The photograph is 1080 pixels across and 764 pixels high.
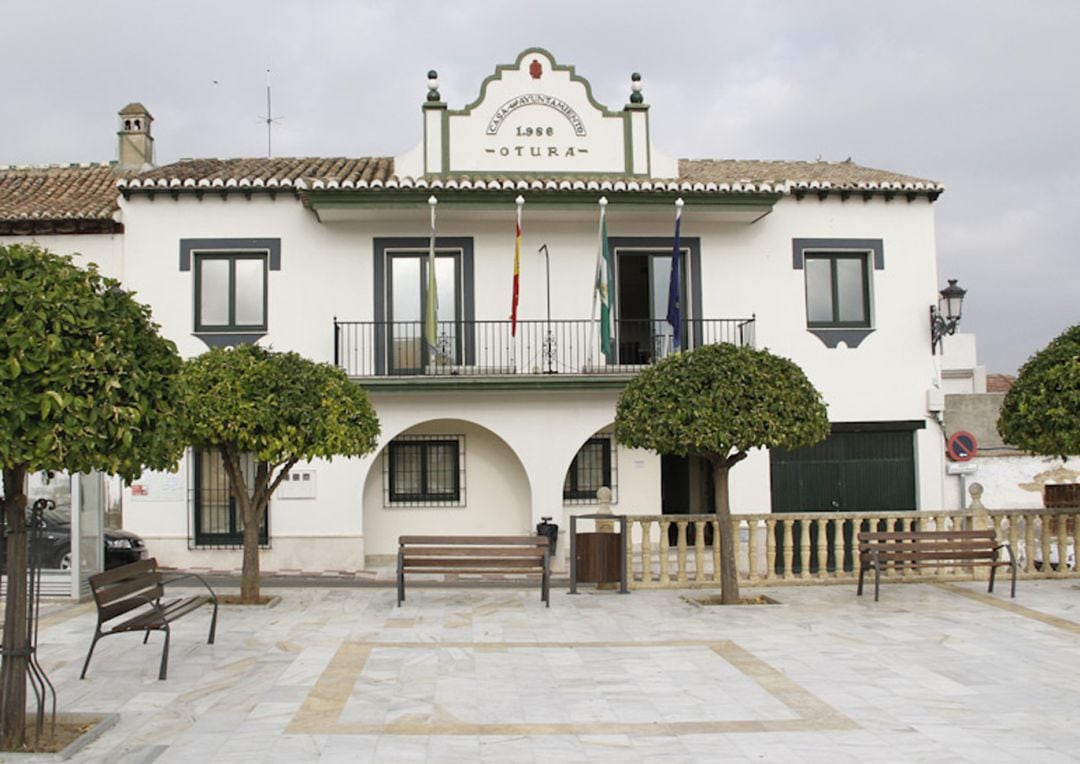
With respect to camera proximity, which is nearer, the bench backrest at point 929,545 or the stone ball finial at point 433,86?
the bench backrest at point 929,545

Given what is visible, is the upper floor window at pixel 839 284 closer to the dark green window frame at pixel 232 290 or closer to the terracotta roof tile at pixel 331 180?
the terracotta roof tile at pixel 331 180

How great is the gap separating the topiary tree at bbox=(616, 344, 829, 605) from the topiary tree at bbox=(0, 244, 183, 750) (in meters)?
5.99

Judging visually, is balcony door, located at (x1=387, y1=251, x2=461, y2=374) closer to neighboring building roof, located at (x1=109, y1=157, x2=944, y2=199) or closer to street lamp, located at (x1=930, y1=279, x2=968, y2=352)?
neighboring building roof, located at (x1=109, y1=157, x2=944, y2=199)

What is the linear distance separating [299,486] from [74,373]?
35.7 ft

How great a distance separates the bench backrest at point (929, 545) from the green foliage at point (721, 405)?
162 cm

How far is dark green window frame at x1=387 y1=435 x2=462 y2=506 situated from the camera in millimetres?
17359

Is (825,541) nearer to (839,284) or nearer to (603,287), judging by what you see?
(603,287)

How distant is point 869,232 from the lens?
1767 cm

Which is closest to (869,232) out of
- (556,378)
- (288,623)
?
(556,378)

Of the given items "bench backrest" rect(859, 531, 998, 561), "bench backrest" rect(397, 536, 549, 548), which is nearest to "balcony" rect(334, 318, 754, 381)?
"bench backrest" rect(397, 536, 549, 548)

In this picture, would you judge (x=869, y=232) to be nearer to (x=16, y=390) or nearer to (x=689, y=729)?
(x=689, y=729)

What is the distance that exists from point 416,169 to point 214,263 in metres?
3.63

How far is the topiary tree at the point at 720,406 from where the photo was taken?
1114cm

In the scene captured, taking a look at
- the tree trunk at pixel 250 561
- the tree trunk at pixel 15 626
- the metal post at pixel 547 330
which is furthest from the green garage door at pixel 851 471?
the tree trunk at pixel 15 626
